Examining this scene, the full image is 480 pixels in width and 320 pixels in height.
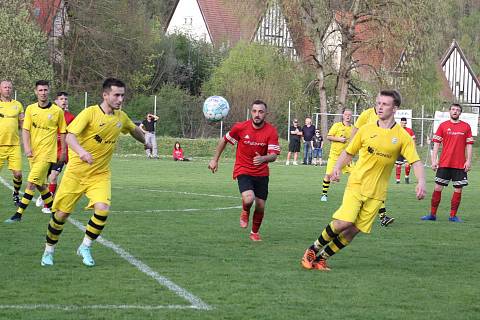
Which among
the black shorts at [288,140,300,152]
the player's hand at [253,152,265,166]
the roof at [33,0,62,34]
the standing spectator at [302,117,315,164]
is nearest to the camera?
the player's hand at [253,152,265,166]

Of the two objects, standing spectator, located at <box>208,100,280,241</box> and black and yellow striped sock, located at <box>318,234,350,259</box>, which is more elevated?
standing spectator, located at <box>208,100,280,241</box>

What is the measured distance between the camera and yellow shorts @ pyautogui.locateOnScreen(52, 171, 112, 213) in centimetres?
1016

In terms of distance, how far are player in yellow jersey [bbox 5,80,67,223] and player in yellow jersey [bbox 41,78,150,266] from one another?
404 centimetres

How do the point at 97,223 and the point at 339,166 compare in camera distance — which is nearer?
the point at 339,166

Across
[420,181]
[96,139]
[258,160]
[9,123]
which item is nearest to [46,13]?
[9,123]

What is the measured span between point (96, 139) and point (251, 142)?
2.99 metres

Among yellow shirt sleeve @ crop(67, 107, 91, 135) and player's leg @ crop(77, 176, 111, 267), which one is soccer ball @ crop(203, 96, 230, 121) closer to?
player's leg @ crop(77, 176, 111, 267)

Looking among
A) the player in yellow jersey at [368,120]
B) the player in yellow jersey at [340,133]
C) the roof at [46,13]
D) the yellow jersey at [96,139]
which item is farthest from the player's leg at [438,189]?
the roof at [46,13]

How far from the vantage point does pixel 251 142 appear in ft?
41.7

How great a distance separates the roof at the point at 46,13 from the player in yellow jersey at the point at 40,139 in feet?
135

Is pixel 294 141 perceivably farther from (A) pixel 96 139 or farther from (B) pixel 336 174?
(B) pixel 336 174

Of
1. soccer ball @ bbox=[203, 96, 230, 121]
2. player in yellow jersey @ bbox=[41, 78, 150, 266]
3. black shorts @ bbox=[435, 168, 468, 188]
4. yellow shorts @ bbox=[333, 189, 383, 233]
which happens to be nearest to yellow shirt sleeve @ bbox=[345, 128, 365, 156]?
yellow shorts @ bbox=[333, 189, 383, 233]

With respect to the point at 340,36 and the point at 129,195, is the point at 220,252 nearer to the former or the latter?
the point at 129,195

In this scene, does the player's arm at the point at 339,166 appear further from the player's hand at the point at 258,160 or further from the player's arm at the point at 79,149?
the player's arm at the point at 79,149
